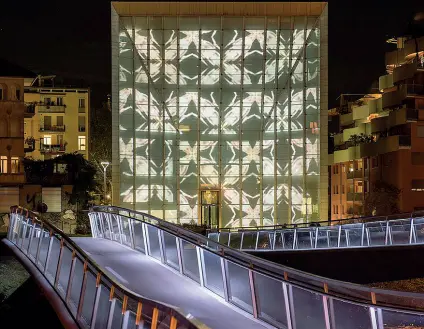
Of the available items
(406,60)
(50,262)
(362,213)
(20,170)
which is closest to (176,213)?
(20,170)

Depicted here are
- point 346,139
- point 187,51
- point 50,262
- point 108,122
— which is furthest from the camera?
point 108,122

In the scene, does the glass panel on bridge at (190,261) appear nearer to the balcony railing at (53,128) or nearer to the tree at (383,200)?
the tree at (383,200)

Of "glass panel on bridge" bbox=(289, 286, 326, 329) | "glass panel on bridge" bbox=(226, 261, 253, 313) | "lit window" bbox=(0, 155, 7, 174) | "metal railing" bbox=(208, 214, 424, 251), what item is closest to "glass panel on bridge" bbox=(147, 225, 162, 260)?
"glass panel on bridge" bbox=(226, 261, 253, 313)

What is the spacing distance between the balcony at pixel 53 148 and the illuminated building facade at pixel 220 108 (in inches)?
1593

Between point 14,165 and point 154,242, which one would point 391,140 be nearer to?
point 14,165

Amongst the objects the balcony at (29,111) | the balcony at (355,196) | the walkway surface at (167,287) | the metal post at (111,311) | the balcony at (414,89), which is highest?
the balcony at (414,89)

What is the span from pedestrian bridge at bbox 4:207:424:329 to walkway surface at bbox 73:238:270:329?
18mm

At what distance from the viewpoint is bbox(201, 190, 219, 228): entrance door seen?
49781 mm

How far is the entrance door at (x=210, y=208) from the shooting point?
49781mm

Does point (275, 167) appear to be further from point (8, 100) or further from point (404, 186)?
point (8, 100)

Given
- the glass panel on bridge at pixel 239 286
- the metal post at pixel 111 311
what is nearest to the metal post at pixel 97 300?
the metal post at pixel 111 311

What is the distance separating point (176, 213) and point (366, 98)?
34.6m

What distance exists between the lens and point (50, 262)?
635 inches

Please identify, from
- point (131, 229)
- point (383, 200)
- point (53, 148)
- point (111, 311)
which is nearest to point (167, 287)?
point (111, 311)
